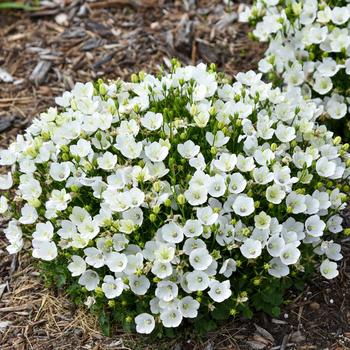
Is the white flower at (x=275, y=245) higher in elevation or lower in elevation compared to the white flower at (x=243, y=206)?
lower

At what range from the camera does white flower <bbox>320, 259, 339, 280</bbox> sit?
3.76 metres

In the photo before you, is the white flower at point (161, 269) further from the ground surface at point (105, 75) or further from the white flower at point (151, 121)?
the white flower at point (151, 121)

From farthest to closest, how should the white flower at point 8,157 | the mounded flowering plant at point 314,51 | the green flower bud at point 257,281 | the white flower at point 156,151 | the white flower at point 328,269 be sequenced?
the mounded flowering plant at point 314,51 < the white flower at point 8,157 < the white flower at point 328,269 < the white flower at point 156,151 < the green flower bud at point 257,281

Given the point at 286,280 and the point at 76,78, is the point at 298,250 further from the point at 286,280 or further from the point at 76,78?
the point at 76,78

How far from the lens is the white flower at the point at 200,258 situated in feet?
11.2

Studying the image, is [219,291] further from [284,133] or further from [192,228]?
[284,133]

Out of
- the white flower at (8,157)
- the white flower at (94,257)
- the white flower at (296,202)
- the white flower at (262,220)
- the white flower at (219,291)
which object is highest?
the white flower at (296,202)

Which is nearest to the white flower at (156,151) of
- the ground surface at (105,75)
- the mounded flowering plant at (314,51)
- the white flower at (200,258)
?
the white flower at (200,258)

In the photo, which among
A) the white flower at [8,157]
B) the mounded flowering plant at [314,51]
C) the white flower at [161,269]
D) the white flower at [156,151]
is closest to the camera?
the white flower at [161,269]

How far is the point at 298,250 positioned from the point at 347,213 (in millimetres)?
970

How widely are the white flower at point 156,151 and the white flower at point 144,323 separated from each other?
0.81 m

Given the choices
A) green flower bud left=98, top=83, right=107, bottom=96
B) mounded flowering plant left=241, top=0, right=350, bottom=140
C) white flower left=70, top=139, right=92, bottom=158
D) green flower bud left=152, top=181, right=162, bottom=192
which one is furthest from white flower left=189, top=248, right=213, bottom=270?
mounded flowering plant left=241, top=0, right=350, bottom=140

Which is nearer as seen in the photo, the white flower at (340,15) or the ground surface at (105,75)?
the ground surface at (105,75)

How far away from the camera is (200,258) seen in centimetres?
343
